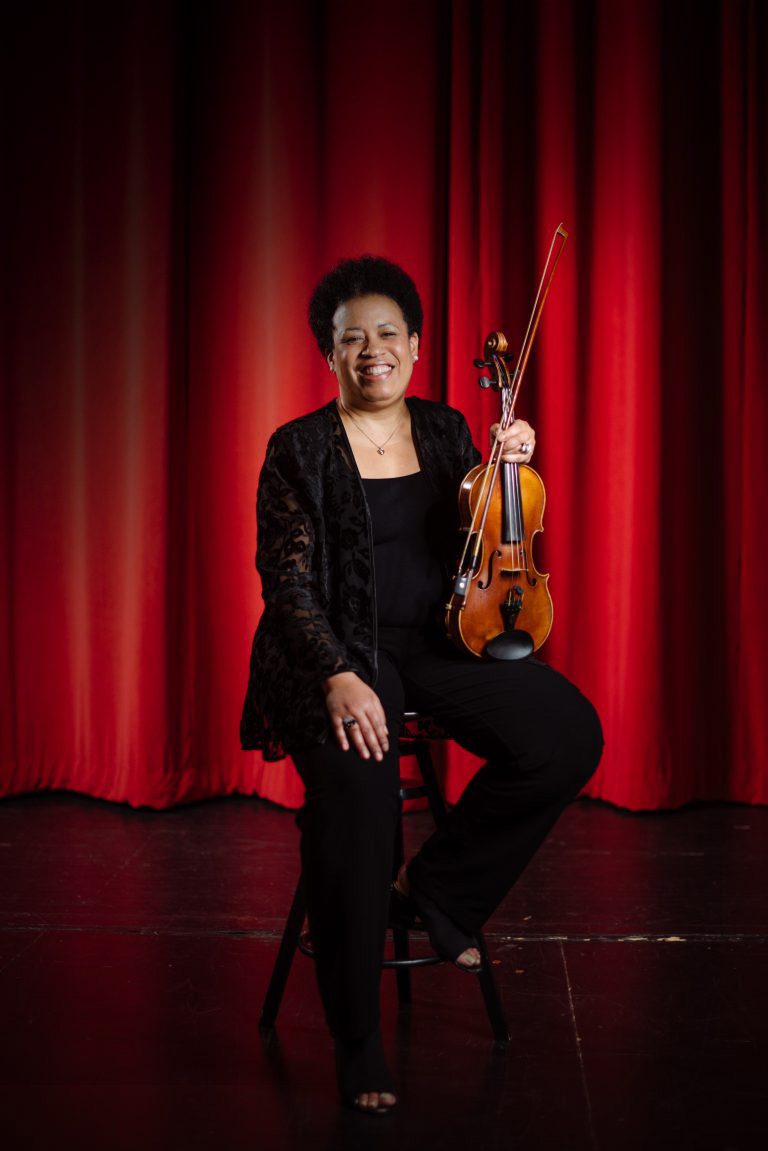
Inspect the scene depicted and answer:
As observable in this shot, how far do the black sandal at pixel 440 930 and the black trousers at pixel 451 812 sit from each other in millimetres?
18

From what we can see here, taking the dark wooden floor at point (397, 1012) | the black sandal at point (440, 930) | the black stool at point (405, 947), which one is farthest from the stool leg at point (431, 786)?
the dark wooden floor at point (397, 1012)

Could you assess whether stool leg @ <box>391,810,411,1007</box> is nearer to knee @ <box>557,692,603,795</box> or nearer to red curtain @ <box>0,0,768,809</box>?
knee @ <box>557,692,603,795</box>

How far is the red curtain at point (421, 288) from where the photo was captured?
3.48m

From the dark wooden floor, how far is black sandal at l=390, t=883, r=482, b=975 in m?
0.16

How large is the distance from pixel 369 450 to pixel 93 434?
5.56 ft

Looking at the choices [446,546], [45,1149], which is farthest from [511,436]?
[45,1149]

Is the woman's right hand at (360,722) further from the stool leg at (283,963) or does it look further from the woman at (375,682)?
the stool leg at (283,963)

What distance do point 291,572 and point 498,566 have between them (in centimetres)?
35

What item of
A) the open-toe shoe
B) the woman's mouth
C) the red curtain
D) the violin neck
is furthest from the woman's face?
the red curtain

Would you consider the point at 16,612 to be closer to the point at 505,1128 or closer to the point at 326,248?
the point at 326,248

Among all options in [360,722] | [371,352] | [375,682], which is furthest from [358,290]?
[360,722]

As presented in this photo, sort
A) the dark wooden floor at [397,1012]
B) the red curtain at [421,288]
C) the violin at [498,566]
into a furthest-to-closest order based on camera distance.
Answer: the red curtain at [421,288], the violin at [498,566], the dark wooden floor at [397,1012]

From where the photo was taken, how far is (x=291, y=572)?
203cm

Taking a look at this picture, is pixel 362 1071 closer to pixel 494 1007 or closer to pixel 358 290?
pixel 494 1007
